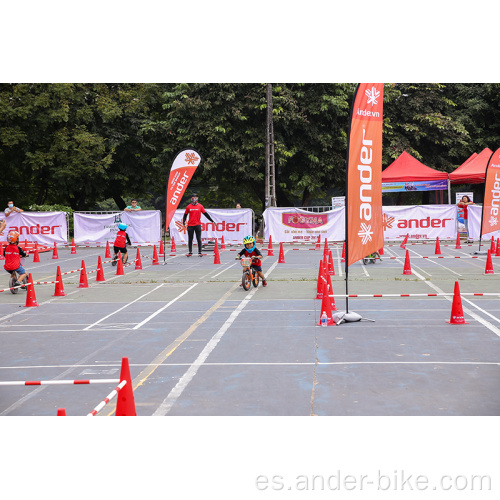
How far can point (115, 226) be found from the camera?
33.6 meters

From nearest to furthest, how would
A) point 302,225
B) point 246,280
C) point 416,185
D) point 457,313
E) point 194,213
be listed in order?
point 457,313
point 246,280
point 194,213
point 302,225
point 416,185

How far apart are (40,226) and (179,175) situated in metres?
12.5

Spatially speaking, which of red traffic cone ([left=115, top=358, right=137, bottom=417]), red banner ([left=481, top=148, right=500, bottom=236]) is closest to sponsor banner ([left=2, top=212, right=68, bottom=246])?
red banner ([left=481, top=148, right=500, bottom=236])

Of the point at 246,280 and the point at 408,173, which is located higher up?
the point at 408,173

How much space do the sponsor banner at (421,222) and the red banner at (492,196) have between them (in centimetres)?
897

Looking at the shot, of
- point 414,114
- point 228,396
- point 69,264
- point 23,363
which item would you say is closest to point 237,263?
point 69,264

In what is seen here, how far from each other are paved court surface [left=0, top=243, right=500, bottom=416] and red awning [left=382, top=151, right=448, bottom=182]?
18342 millimetres

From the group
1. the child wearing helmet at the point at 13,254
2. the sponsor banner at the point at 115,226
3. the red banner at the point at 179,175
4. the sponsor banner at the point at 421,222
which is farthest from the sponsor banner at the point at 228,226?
the child wearing helmet at the point at 13,254

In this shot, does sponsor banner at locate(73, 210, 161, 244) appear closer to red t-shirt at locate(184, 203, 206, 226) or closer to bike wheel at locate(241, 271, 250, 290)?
red t-shirt at locate(184, 203, 206, 226)

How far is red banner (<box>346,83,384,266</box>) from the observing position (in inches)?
471

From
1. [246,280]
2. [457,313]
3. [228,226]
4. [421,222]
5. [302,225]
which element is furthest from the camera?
[421,222]

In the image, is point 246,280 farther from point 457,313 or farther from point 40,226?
point 40,226

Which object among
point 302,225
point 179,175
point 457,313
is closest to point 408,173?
point 302,225

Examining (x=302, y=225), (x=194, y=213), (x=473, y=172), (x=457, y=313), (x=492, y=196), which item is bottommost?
(x=457, y=313)
